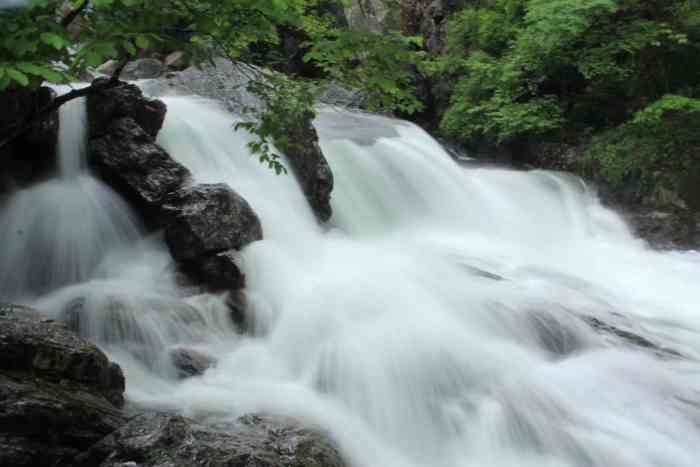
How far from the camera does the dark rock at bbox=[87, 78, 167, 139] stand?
20.5 ft

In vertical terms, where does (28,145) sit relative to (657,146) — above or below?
below

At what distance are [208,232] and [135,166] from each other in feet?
4.00

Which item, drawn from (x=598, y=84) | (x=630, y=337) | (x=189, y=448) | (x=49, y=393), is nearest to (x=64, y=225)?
(x=49, y=393)

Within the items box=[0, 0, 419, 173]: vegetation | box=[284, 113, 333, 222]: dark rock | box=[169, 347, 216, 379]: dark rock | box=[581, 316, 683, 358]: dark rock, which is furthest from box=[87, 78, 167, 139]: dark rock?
box=[581, 316, 683, 358]: dark rock

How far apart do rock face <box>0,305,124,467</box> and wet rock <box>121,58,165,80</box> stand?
30.5 ft

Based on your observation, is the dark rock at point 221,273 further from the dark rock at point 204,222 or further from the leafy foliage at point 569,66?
the leafy foliage at point 569,66

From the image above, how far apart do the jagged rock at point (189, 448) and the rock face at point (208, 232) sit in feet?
8.49

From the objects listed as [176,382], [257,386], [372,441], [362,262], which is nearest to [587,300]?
[362,262]

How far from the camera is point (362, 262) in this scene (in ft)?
22.5

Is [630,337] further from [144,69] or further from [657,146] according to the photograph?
[144,69]

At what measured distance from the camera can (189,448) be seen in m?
2.66

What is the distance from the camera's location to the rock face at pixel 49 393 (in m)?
2.72

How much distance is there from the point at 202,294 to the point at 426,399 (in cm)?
237

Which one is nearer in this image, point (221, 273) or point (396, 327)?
point (396, 327)
